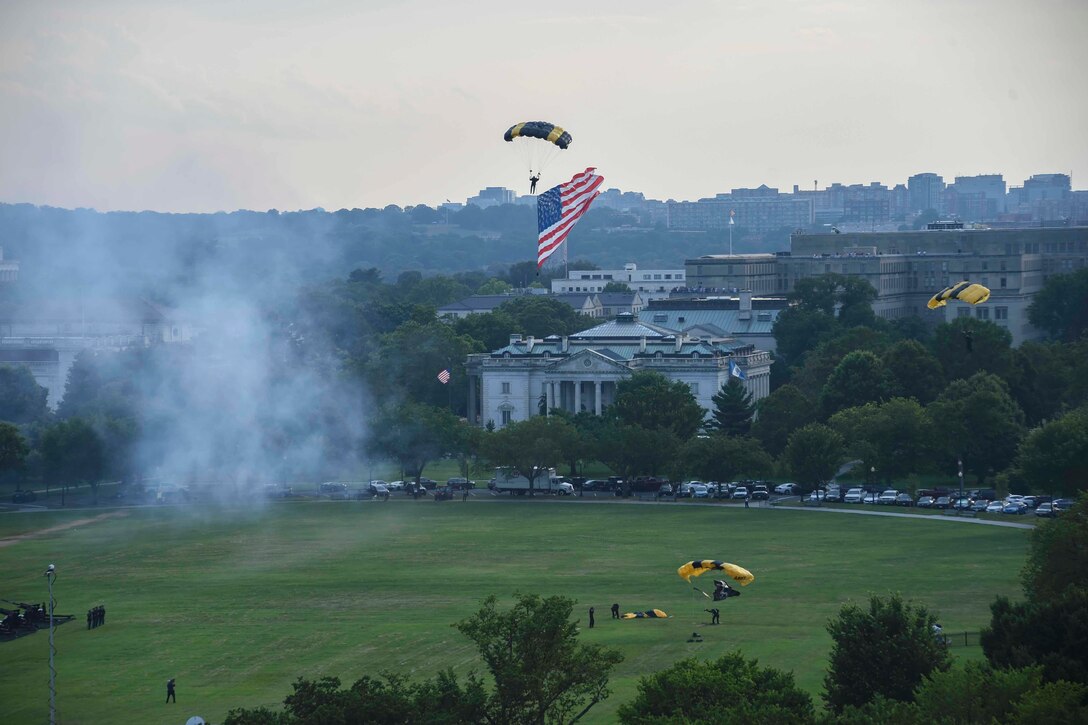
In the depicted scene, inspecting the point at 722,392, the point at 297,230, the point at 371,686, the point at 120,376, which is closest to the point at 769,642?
the point at 371,686

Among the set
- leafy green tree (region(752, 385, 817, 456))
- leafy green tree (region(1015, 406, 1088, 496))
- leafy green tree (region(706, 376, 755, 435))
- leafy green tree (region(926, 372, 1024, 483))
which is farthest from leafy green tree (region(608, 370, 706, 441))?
leafy green tree (region(1015, 406, 1088, 496))

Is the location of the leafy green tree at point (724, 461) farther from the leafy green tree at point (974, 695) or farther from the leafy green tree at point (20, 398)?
the leafy green tree at point (974, 695)

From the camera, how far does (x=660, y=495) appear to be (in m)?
90.3

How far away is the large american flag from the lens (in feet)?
215

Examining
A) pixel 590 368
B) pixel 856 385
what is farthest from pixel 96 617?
pixel 590 368

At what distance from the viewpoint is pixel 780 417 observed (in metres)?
96.9

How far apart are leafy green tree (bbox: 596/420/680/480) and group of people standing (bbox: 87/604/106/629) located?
1463 inches

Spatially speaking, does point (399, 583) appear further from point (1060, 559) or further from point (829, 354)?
point (829, 354)

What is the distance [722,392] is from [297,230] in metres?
104

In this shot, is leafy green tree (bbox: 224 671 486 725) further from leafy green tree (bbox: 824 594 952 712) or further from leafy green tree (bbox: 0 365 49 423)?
leafy green tree (bbox: 0 365 49 423)

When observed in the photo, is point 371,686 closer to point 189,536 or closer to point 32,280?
point 189,536

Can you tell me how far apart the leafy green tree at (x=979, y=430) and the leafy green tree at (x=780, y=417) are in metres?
8.92

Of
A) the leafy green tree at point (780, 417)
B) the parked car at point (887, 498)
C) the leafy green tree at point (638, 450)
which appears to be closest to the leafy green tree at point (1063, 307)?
the leafy green tree at point (780, 417)

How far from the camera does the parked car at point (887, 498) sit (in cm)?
8406
